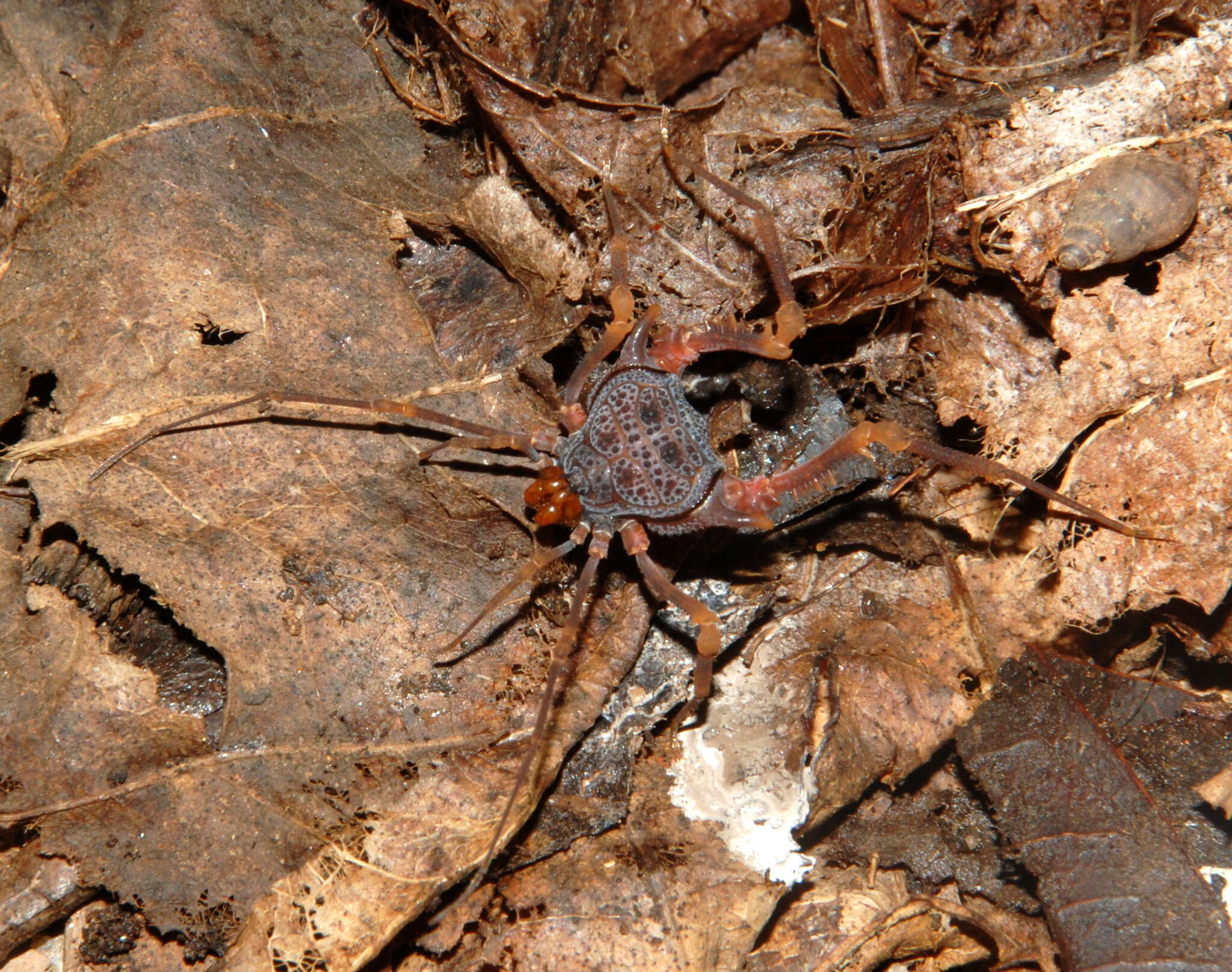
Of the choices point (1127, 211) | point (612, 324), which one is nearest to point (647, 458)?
point (612, 324)

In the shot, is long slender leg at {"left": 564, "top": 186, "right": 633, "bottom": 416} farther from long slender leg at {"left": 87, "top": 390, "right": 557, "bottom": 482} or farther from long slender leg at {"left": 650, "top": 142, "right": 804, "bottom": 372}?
long slender leg at {"left": 87, "top": 390, "right": 557, "bottom": 482}

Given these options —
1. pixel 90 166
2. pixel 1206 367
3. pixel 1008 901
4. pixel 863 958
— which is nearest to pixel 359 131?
pixel 90 166

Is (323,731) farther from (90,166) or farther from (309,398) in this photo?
(90,166)

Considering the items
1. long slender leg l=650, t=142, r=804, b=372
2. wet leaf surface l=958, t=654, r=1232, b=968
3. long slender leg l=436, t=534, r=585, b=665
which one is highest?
long slender leg l=650, t=142, r=804, b=372

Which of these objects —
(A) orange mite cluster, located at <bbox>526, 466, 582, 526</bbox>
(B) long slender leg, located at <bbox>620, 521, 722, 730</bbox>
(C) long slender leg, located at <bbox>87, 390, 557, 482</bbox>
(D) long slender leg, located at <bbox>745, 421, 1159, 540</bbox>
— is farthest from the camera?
(B) long slender leg, located at <bbox>620, 521, 722, 730</bbox>

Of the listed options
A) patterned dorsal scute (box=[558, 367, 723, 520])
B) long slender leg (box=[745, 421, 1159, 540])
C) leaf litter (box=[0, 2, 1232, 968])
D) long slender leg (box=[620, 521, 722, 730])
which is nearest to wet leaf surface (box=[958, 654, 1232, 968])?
leaf litter (box=[0, 2, 1232, 968])

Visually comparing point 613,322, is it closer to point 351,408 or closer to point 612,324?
point 612,324

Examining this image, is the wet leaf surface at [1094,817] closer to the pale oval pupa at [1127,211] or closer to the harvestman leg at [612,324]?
the pale oval pupa at [1127,211]

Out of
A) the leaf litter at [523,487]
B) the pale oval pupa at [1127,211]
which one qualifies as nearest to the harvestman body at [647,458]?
the leaf litter at [523,487]
